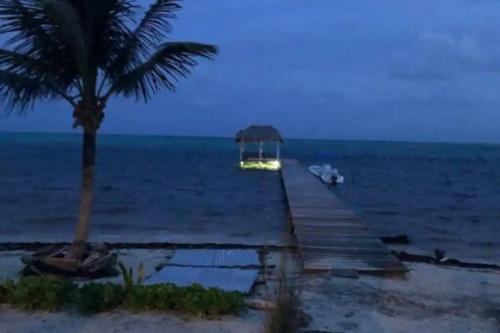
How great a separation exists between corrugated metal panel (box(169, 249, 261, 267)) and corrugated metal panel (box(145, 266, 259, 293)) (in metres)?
0.41

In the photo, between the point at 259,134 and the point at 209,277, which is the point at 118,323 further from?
the point at 259,134

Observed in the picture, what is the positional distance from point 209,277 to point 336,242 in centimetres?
398

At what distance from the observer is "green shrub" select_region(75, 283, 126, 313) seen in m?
7.69

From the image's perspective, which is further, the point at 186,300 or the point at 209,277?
the point at 209,277

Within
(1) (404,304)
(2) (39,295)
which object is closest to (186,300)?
(2) (39,295)

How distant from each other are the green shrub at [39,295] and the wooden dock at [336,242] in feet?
13.2

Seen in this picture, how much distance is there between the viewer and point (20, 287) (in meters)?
7.99

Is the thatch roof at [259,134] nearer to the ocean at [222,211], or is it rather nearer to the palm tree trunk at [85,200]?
the ocean at [222,211]

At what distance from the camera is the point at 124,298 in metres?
7.96

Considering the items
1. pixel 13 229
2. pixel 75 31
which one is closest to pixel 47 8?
pixel 75 31

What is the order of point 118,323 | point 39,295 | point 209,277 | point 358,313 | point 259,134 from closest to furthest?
point 118,323
point 39,295
point 358,313
point 209,277
point 259,134

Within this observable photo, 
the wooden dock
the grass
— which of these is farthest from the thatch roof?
the grass

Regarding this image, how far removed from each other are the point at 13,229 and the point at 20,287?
37.8 feet

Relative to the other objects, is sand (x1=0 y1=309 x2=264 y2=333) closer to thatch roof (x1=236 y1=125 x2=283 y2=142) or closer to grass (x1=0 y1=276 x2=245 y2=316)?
grass (x1=0 y1=276 x2=245 y2=316)
